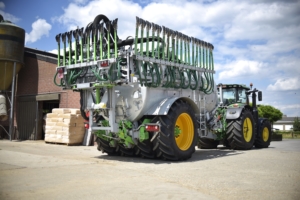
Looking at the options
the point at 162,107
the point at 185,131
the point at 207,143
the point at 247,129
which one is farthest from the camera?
the point at 207,143

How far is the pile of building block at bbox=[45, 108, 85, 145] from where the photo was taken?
14.1 metres

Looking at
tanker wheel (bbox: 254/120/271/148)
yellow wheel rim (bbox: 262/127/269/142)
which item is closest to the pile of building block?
tanker wheel (bbox: 254/120/271/148)

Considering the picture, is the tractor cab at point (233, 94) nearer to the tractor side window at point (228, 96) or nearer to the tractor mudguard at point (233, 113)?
the tractor side window at point (228, 96)

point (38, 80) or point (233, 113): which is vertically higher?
point (38, 80)

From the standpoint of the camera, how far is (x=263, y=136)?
44.1 ft

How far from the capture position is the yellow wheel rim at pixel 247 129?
472 inches

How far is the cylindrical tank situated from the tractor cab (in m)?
10.8

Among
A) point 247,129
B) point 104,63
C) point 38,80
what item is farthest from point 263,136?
point 38,80

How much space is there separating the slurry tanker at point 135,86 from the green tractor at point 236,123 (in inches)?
64.1

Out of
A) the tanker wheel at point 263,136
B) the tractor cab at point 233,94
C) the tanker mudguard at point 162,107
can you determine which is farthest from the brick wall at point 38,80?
the tanker wheel at point 263,136

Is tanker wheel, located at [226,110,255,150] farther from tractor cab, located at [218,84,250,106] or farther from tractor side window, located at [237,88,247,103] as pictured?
tractor side window, located at [237,88,247,103]

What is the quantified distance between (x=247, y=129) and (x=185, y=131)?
4191 millimetres

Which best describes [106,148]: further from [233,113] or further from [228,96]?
[228,96]

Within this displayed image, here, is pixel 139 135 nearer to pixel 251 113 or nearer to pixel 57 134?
pixel 251 113
